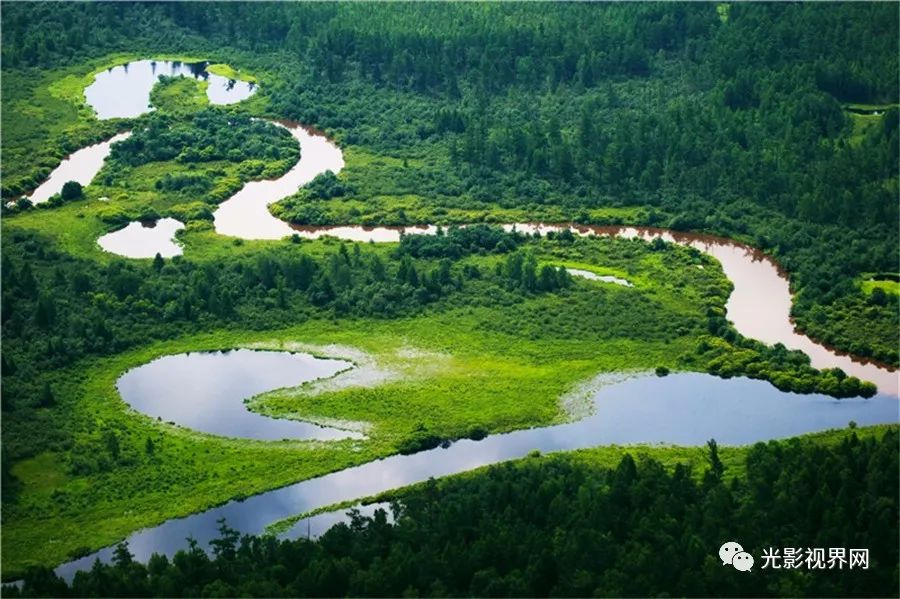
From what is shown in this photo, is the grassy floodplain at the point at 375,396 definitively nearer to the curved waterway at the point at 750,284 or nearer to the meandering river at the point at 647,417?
the meandering river at the point at 647,417

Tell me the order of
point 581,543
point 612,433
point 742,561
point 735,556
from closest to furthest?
point 742,561 → point 735,556 → point 581,543 → point 612,433

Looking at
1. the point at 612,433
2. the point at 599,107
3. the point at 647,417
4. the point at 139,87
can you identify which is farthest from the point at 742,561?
the point at 139,87

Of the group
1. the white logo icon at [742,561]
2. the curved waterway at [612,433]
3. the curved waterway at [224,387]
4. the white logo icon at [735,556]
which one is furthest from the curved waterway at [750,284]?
the white logo icon at [742,561]

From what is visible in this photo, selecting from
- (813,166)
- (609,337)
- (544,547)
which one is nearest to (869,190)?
(813,166)

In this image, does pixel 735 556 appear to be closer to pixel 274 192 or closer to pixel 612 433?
pixel 612 433

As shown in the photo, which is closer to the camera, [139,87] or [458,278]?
[458,278]

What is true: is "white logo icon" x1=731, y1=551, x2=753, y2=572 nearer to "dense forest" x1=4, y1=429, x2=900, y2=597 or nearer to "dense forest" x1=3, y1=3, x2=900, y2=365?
"dense forest" x1=4, y1=429, x2=900, y2=597

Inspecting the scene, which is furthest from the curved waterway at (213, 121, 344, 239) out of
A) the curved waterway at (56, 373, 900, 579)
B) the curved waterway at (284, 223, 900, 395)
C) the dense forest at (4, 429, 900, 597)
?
the dense forest at (4, 429, 900, 597)
